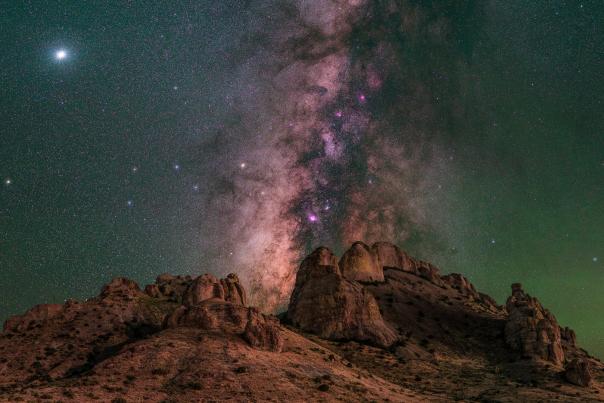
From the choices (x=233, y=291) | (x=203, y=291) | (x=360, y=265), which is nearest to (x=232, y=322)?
(x=203, y=291)

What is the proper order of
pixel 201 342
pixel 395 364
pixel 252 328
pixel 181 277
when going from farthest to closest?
pixel 181 277 → pixel 395 364 → pixel 252 328 → pixel 201 342

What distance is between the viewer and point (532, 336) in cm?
8150

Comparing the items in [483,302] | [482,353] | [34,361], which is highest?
[483,302]

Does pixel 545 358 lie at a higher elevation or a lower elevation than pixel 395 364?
higher

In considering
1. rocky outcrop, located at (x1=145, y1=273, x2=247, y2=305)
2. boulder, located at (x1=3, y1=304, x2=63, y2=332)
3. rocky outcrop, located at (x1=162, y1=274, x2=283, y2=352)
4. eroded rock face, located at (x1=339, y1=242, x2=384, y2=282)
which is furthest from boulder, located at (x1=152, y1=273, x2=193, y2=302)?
eroded rock face, located at (x1=339, y1=242, x2=384, y2=282)

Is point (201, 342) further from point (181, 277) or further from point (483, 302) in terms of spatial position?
point (483, 302)


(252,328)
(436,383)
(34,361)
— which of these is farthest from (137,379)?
(436,383)

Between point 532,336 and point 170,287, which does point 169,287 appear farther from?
point 532,336

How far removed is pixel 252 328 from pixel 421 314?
2317 inches

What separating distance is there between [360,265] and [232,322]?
208 ft

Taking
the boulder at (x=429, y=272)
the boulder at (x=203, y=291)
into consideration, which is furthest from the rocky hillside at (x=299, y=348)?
the boulder at (x=429, y=272)

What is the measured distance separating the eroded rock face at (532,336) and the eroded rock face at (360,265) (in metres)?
34.0

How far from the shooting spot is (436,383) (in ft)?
192

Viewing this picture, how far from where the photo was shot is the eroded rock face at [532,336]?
7762 cm
